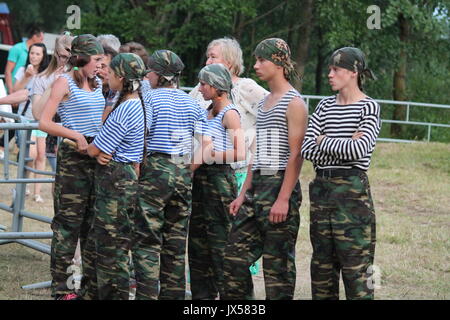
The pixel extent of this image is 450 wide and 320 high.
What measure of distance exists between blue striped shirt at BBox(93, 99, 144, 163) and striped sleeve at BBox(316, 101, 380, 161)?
42.7 inches

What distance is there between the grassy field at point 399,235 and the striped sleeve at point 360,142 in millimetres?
1921

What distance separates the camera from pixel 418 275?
7.47m

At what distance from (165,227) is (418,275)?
2.73 meters

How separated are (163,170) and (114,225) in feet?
1.42

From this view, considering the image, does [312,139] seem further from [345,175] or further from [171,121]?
A: [171,121]

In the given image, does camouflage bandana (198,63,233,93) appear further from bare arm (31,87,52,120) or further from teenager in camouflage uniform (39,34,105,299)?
bare arm (31,87,52,120)

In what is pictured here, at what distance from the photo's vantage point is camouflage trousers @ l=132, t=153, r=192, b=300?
215 inches

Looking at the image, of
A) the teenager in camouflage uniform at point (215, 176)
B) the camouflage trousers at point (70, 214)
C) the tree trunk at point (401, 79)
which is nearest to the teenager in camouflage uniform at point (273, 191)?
the teenager in camouflage uniform at point (215, 176)

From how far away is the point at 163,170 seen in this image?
17.9ft

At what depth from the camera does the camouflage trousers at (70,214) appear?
5.79m

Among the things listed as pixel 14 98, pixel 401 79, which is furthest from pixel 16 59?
pixel 401 79

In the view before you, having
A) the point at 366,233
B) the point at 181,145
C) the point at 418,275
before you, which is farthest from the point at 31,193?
the point at 366,233

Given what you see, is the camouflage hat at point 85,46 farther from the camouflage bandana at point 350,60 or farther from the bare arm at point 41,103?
the camouflage bandana at point 350,60

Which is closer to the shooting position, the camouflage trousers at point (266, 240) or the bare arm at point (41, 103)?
the camouflage trousers at point (266, 240)
